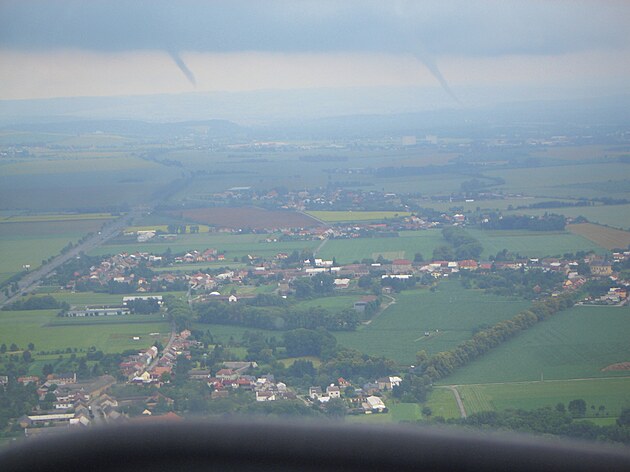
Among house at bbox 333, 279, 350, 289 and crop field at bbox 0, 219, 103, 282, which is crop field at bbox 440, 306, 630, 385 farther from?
crop field at bbox 0, 219, 103, 282

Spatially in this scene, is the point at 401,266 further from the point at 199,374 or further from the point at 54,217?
the point at 54,217

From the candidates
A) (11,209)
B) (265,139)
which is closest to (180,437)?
(11,209)

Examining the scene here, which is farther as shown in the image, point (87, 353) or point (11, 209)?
point (11, 209)

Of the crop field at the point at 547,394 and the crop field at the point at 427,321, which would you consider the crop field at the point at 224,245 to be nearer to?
the crop field at the point at 427,321

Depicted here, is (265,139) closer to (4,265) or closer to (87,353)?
(4,265)

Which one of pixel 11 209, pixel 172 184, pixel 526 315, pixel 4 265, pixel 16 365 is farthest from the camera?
pixel 172 184

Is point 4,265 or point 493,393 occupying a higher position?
point 4,265

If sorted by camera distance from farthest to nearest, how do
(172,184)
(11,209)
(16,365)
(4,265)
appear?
1. (172,184)
2. (11,209)
3. (4,265)
4. (16,365)
